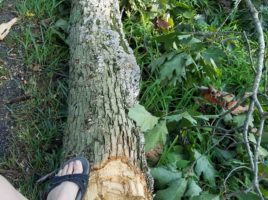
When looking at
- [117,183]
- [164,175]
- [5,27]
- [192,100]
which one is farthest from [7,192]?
[5,27]

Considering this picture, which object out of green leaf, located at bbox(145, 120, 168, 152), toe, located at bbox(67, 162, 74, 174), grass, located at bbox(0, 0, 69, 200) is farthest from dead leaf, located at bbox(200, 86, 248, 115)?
toe, located at bbox(67, 162, 74, 174)

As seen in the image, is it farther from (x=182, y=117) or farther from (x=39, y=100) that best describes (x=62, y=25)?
(x=182, y=117)

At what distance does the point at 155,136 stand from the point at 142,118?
0.36 feet

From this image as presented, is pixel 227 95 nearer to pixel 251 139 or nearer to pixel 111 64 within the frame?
pixel 251 139

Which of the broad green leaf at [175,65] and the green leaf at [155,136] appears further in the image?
the broad green leaf at [175,65]

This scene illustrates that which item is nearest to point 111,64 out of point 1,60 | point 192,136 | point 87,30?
point 87,30

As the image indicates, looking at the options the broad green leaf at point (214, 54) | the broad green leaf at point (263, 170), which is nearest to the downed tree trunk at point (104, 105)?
the broad green leaf at point (214, 54)

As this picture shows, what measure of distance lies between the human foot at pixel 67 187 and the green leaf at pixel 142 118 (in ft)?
1.13

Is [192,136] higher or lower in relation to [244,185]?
higher

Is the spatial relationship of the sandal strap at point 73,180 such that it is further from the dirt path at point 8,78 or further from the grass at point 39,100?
the dirt path at point 8,78

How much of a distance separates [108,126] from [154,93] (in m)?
0.68

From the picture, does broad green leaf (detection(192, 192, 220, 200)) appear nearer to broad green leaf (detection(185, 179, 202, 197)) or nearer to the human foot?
broad green leaf (detection(185, 179, 202, 197))

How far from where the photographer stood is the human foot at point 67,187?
2156 mm

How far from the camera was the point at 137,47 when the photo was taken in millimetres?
3143
